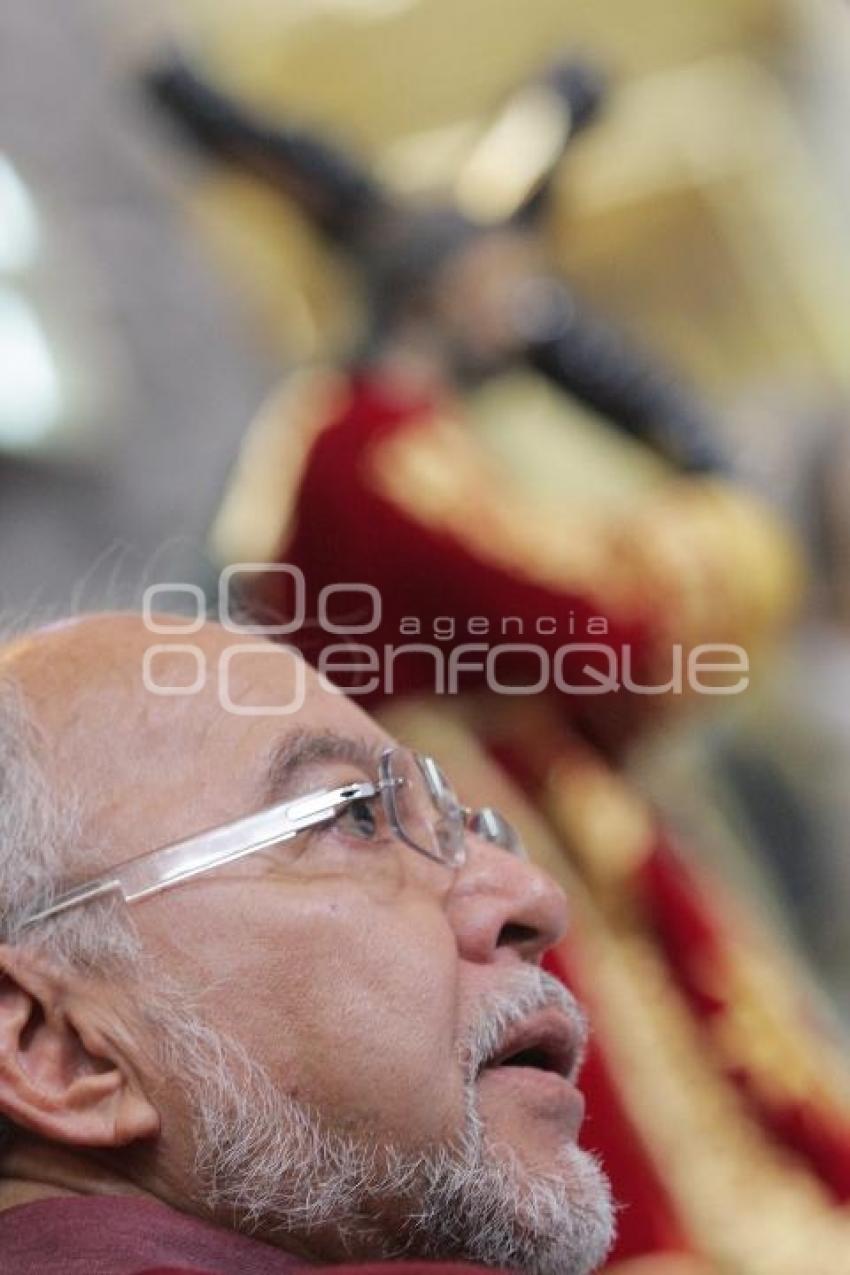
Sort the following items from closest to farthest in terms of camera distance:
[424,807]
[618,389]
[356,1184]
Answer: [356,1184], [424,807], [618,389]

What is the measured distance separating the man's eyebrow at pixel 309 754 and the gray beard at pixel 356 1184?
111mm

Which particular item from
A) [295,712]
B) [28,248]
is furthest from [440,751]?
[28,248]

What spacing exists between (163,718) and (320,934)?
120 millimetres

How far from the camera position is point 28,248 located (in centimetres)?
181

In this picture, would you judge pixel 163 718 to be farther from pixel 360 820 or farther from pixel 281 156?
pixel 281 156

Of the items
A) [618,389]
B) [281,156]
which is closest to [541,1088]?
[618,389]

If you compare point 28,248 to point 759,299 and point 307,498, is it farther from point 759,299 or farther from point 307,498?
point 759,299

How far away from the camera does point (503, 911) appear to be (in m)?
0.78

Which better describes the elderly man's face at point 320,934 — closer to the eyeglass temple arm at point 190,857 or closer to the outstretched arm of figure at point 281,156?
the eyeglass temple arm at point 190,857

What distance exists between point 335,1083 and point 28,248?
1.28m

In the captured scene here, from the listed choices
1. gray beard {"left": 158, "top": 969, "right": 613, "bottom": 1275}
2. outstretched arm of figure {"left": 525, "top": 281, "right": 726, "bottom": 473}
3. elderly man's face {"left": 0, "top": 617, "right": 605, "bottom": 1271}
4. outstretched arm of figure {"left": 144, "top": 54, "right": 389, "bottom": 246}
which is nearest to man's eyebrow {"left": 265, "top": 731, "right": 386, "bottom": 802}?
elderly man's face {"left": 0, "top": 617, "right": 605, "bottom": 1271}

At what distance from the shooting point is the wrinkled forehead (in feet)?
2.51

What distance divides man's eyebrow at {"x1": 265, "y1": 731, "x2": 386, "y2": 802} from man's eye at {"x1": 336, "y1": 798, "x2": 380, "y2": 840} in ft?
0.07

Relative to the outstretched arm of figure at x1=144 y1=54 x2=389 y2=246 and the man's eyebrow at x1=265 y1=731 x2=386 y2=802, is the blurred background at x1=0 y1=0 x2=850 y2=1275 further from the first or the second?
the man's eyebrow at x1=265 y1=731 x2=386 y2=802
